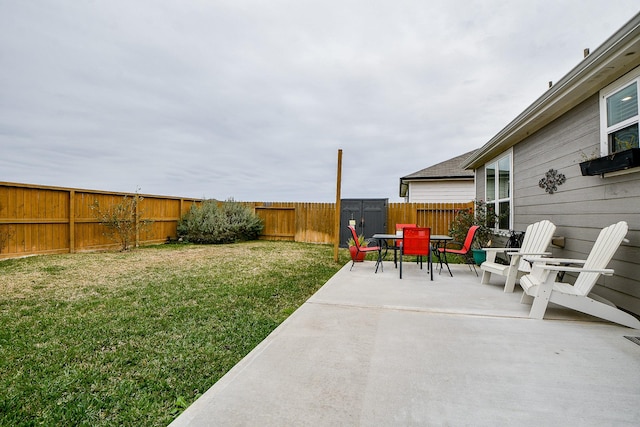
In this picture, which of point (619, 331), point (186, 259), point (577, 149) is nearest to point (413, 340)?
point (619, 331)

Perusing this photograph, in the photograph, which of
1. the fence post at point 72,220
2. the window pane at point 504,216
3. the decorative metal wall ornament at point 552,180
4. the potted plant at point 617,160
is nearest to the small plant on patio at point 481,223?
the window pane at point 504,216

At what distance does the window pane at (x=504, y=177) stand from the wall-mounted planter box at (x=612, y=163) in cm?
287

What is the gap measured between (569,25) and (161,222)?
1198cm

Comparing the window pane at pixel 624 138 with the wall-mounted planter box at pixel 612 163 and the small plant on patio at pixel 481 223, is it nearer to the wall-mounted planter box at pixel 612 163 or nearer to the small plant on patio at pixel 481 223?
the wall-mounted planter box at pixel 612 163

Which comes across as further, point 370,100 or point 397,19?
point 370,100

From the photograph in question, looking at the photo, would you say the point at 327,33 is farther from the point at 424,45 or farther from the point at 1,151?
the point at 1,151

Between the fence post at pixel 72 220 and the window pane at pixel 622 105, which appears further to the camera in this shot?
the fence post at pixel 72 220

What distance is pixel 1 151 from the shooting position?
639 cm

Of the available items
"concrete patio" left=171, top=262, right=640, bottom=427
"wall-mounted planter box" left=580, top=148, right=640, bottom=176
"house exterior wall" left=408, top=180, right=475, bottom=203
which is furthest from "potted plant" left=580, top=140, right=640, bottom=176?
A: "house exterior wall" left=408, top=180, right=475, bottom=203

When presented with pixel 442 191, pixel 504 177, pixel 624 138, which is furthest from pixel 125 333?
pixel 442 191

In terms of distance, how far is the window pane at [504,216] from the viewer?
245 inches

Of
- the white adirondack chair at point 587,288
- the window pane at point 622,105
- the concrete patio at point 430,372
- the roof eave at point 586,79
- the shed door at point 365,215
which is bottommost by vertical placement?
the concrete patio at point 430,372

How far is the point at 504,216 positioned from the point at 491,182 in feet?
4.32

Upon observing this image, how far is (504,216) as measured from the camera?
636 centimetres
